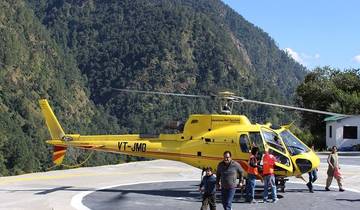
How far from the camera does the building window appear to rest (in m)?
40.8

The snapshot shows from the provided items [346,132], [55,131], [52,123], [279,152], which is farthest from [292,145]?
[346,132]

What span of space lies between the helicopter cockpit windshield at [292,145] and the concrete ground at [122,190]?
4.20 ft

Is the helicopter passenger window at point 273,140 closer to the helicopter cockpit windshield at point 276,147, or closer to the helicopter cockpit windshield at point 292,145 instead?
the helicopter cockpit windshield at point 276,147

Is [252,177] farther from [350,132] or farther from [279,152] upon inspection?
[350,132]

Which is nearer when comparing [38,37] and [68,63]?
[38,37]

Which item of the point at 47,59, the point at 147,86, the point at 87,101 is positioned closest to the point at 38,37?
the point at 47,59

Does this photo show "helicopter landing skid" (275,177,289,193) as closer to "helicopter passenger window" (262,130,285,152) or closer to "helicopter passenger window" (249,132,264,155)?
"helicopter passenger window" (262,130,285,152)

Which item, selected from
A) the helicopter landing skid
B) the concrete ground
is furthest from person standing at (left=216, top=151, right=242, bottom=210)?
the helicopter landing skid

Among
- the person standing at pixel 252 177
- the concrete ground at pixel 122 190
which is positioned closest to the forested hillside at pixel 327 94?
the concrete ground at pixel 122 190

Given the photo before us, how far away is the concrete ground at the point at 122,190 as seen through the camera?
44.8 ft

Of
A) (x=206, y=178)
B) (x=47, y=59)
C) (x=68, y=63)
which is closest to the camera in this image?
(x=206, y=178)

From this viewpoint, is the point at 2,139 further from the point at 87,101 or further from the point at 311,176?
the point at 311,176

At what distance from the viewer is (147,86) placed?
18150 centimetres

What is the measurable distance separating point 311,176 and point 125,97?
16424 centimetres
